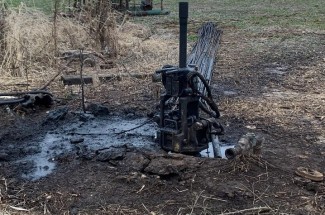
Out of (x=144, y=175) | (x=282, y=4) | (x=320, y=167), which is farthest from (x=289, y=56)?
(x=282, y=4)

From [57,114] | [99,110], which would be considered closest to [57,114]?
[57,114]

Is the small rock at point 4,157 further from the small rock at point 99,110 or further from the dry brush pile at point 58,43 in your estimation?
the dry brush pile at point 58,43

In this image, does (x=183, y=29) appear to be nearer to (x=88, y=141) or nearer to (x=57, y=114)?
(x=88, y=141)

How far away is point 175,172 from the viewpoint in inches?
172

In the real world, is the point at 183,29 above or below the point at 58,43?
above

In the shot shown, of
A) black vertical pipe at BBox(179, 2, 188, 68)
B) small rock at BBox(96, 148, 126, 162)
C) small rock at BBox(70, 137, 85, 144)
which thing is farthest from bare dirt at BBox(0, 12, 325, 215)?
black vertical pipe at BBox(179, 2, 188, 68)

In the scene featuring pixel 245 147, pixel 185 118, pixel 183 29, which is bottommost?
pixel 245 147

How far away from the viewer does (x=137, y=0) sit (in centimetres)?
2155

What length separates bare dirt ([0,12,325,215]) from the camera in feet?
13.1

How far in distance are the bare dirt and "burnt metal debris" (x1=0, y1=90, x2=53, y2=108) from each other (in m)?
0.15

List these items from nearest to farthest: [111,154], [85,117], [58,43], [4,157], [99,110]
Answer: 1. [111,154]
2. [4,157]
3. [85,117]
4. [99,110]
5. [58,43]

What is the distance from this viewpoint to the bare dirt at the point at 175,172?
3988 mm

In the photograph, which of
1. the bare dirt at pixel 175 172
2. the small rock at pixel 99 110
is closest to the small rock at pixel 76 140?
the bare dirt at pixel 175 172

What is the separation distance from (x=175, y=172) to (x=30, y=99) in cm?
284
